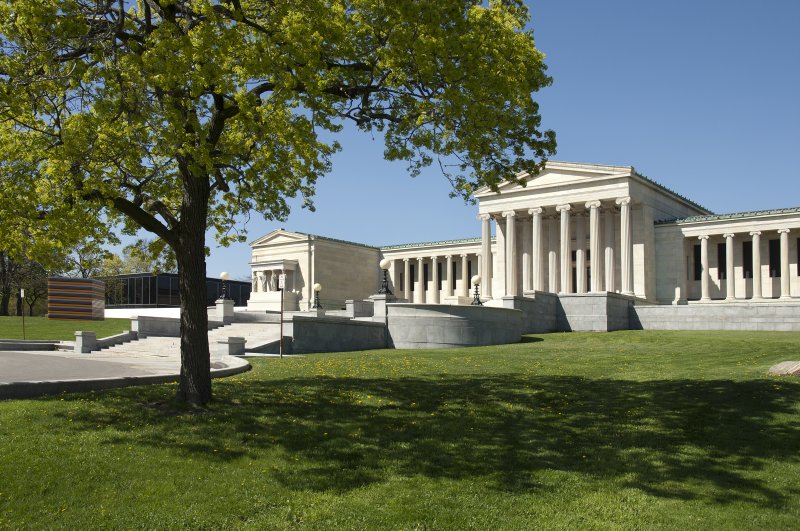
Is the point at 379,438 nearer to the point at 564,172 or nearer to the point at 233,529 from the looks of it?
the point at 233,529

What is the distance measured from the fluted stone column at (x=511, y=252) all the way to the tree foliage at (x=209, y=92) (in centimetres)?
4671

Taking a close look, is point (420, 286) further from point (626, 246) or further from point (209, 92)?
point (209, 92)

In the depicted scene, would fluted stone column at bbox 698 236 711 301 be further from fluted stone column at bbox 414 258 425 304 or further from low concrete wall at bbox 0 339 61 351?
low concrete wall at bbox 0 339 61 351

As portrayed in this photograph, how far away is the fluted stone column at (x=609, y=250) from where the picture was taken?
58.0 m

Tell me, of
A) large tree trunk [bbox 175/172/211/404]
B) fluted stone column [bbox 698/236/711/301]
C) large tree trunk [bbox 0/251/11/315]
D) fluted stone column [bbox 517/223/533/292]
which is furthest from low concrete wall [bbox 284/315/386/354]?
large tree trunk [bbox 0/251/11/315]

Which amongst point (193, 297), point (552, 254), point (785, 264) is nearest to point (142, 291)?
point (552, 254)

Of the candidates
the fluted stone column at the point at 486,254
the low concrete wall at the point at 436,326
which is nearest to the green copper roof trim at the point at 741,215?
the fluted stone column at the point at 486,254

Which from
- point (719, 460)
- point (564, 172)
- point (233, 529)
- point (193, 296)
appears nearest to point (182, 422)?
point (193, 296)

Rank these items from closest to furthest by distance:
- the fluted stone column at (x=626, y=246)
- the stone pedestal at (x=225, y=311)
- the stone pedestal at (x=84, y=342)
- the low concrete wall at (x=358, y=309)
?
the stone pedestal at (x=84, y=342)
the stone pedestal at (x=225, y=311)
the low concrete wall at (x=358, y=309)
the fluted stone column at (x=626, y=246)

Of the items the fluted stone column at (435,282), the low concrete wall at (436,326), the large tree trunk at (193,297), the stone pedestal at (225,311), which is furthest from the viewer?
the fluted stone column at (435,282)

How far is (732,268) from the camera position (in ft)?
183

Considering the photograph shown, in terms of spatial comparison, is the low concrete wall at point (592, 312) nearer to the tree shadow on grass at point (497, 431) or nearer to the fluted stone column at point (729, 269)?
the fluted stone column at point (729, 269)

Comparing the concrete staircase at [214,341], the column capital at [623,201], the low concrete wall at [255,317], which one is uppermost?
the column capital at [623,201]

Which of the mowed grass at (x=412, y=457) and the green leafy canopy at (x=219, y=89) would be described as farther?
the green leafy canopy at (x=219, y=89)
